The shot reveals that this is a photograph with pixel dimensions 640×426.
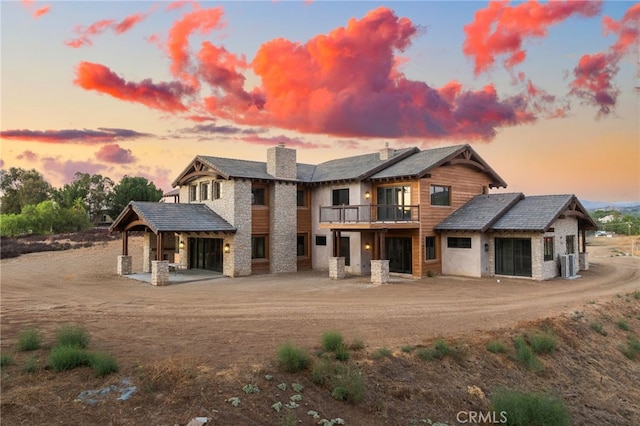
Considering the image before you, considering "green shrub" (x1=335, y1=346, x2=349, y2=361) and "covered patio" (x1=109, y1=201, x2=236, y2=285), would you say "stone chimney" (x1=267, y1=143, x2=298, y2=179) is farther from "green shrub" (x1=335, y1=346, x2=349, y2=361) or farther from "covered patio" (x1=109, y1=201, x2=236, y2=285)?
"green shrub" (x1=335, y1=346, x2=349, y2=361)

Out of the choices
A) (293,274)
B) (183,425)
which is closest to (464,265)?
(293,274)

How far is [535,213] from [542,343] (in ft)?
38.3

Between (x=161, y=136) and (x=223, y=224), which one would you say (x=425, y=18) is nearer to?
(x=223, y=224)

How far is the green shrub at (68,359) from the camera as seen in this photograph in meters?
8.06

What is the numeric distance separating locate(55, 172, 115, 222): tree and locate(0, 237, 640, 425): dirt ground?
202 feet

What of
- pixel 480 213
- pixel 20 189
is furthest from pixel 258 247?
pixel 20 189

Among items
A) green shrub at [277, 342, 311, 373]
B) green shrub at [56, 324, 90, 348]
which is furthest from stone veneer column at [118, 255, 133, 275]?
green shrub at [277, 342, 311, 373]

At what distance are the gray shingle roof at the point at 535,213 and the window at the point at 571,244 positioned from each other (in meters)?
2.74

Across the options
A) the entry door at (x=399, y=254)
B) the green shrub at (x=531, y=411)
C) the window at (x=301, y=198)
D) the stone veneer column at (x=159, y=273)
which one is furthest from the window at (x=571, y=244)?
the stone veneer column at (x=159, y=273)

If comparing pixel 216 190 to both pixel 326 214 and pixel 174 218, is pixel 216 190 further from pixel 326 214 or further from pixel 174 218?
pixel 326 214

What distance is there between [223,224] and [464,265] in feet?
44.4

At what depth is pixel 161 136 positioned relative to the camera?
28016 mm

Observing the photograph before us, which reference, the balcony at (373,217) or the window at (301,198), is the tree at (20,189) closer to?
the window at (301,198)

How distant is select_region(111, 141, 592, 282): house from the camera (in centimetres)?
2164
